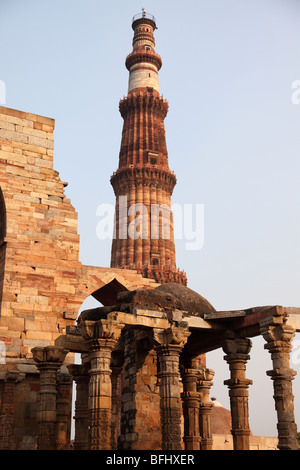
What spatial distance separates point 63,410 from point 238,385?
486 centimetres

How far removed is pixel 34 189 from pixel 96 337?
7.52 metres

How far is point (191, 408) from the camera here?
14.1 metres

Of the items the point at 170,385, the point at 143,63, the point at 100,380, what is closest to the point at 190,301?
the point at 170,385

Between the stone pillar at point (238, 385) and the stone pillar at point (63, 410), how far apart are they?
4366mm

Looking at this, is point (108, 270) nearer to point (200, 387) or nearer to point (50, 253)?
point (50, 253)

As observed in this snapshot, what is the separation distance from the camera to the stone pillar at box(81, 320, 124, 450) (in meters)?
9.71

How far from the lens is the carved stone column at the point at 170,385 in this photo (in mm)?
10008

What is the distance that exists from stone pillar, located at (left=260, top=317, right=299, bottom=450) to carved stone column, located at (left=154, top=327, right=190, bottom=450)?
1.74 meters

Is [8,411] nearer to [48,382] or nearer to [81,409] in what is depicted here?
[81,409]

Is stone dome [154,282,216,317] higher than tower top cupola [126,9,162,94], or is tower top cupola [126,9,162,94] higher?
tower top cupola [126,9,162,94]

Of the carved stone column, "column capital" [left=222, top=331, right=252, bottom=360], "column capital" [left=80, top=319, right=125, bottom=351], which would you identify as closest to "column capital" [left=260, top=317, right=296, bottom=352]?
"column capital" [left=222, top=331, right=252, bottom=360]

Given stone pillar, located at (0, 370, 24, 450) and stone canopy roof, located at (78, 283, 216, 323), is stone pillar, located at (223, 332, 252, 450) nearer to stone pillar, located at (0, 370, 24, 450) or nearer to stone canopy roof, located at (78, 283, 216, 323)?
stone canopy roof, located at (78, 283, 216, 323)

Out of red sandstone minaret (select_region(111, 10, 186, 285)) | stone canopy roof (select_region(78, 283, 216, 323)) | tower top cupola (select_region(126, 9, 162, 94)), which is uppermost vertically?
tower top cupola (select_region(126, 9, 162, 94))

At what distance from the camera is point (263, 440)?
22.7 metres
